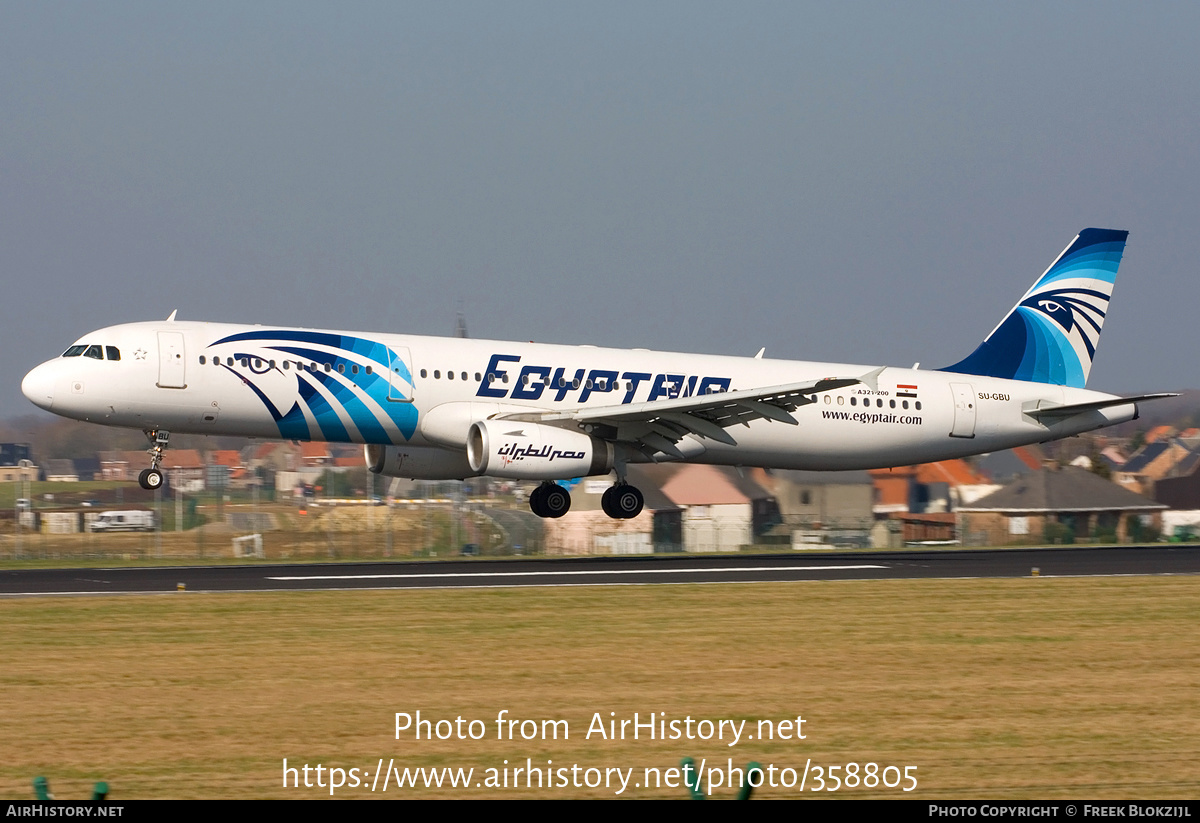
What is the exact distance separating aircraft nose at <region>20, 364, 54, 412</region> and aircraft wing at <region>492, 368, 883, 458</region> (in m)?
9.70

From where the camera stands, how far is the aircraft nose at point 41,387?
95.1 feet

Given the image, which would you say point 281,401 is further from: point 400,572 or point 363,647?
point 363,647

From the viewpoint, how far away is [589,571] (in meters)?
28.4

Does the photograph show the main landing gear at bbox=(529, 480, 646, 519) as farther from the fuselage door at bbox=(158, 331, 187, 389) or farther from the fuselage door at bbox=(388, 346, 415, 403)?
the fuselage door at bbox=(158, 331, 187, 389)

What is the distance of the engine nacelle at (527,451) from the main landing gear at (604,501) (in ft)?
7.28

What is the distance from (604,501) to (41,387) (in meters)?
12.9

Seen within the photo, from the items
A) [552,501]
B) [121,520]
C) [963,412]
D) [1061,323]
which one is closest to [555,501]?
[552,501]

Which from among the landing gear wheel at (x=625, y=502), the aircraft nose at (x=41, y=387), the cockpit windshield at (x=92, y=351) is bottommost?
the landing gear wheel at (x=625, y=502)

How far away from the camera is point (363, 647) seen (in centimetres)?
1708

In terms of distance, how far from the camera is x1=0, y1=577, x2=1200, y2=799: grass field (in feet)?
36.7

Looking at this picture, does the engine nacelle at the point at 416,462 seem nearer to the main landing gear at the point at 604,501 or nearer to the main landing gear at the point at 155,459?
the main landing gear at the point at 604,501

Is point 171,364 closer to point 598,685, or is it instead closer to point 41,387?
point 41,387

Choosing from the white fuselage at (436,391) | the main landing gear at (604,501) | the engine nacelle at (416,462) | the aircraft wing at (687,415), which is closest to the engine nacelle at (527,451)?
the aircraft wing at (687,415)
